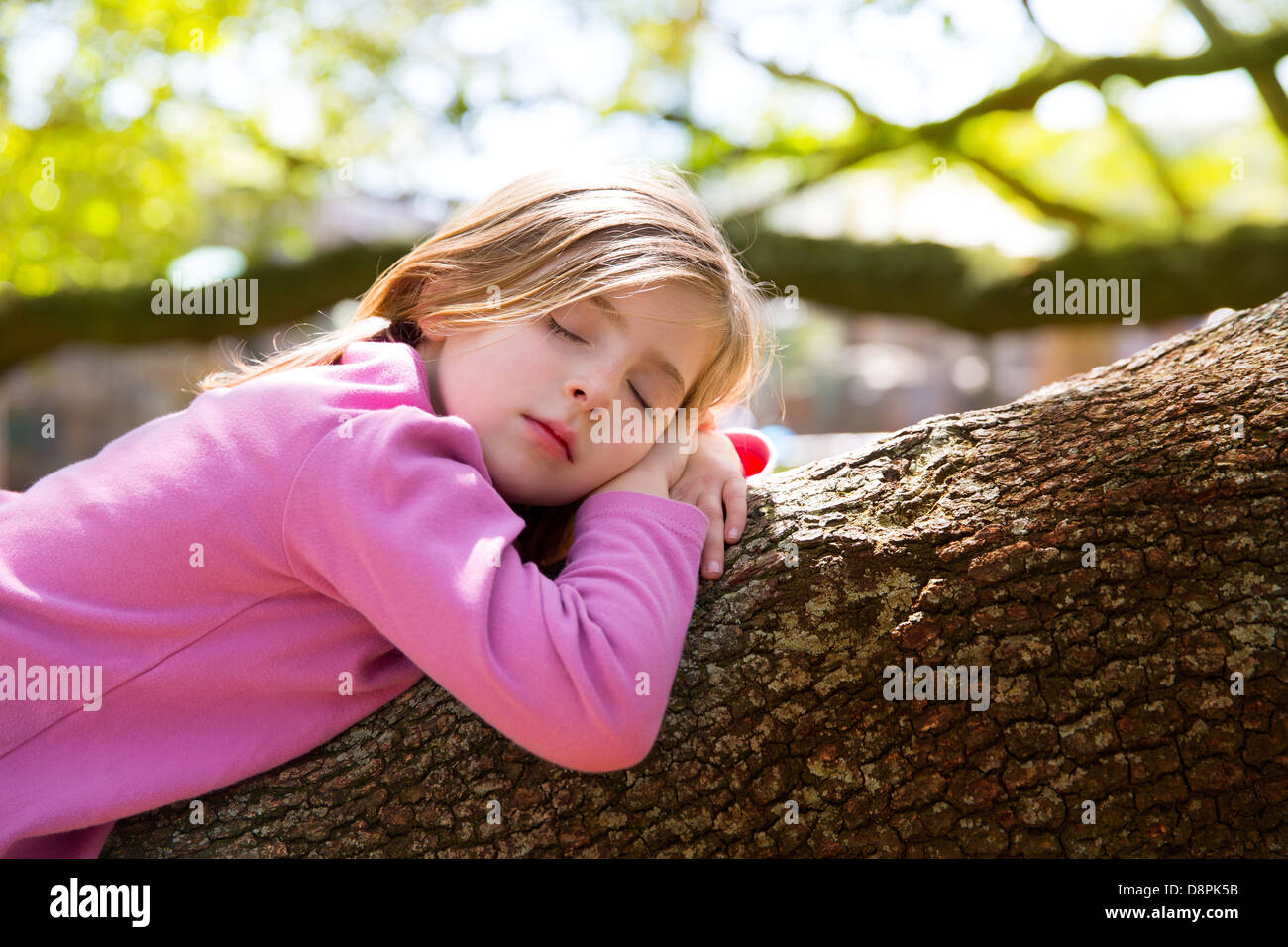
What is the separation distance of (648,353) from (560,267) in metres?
0.24

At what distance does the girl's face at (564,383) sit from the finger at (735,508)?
195 mm

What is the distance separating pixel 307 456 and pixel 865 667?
98 cm

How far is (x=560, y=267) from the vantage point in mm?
1899

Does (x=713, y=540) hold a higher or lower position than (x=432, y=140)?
lower

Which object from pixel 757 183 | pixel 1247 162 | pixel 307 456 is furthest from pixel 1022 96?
pixel 307 456

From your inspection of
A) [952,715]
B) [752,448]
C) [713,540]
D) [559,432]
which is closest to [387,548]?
[559,432]

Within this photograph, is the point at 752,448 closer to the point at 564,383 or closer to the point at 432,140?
the point at 564,383

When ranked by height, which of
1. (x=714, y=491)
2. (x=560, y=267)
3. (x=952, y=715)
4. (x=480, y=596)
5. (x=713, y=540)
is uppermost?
(x=560, y=267)

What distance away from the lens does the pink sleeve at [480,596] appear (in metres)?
1.47

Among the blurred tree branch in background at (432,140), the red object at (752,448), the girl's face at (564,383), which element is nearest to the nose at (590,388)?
the girl's face at (564,383)

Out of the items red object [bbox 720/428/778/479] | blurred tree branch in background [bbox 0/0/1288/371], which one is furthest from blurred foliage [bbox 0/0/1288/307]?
red object [bbox 720/428/778/479]

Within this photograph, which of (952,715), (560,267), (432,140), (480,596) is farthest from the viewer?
(432,140)

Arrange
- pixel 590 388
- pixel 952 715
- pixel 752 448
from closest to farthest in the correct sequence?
1. pixel 952 715
2. pixel 590 388
3. pixel 752 448
